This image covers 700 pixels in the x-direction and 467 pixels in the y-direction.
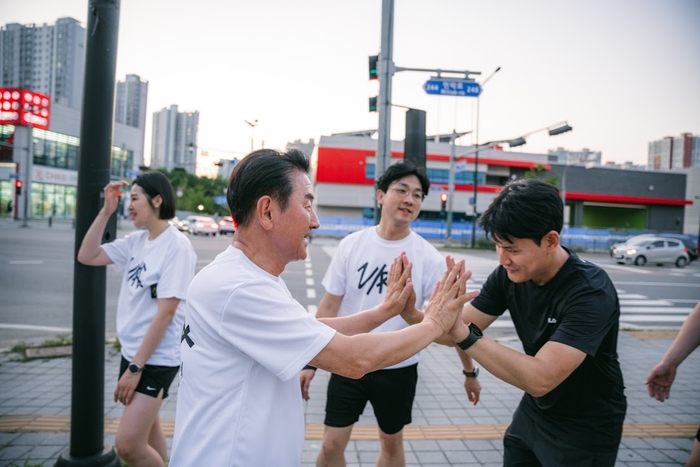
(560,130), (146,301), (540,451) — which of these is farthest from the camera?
(560,130)

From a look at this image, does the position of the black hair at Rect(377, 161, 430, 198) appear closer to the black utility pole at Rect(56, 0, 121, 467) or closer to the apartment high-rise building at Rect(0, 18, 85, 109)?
the black utility pole at Rect(56, 0, 121, 467)

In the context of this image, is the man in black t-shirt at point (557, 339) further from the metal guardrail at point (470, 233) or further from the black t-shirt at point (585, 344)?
the metal guardrail at point (470, 233)

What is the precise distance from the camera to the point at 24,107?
122 ft

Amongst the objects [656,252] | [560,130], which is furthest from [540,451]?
[656,252]

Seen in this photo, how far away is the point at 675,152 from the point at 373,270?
37373mm

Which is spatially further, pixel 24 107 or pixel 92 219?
pixel 24 107

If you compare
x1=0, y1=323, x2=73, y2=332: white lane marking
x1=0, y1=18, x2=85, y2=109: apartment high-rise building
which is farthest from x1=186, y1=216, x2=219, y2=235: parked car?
x1=0, y1=323, x2=73, y2=332: white lane marking

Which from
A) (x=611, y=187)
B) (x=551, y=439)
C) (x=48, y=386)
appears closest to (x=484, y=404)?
(x=551, y=439)

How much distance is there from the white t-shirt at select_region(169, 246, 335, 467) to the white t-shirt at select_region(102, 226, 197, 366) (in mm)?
1318

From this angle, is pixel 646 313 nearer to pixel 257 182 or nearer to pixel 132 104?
pixel 257 182

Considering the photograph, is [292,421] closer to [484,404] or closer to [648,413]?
[484,404]

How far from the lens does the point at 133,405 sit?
2766mm

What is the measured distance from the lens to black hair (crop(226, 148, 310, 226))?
170cm

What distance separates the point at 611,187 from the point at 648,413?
5323 centimetres
